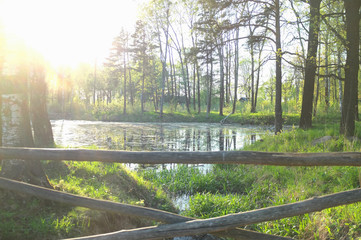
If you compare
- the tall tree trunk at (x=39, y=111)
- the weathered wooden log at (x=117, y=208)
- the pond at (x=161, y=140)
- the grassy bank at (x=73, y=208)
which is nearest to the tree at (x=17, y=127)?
the grassy bank at (x=73, y=208)

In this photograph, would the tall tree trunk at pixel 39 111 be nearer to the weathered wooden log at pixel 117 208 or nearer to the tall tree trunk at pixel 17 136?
the tall tree trunk at pixel 17 136

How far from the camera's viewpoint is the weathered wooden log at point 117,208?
2559 millimetres

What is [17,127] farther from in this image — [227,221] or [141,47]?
[141,47]

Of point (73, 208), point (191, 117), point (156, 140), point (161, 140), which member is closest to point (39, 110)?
point (73, 208)

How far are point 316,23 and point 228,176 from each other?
6322mm

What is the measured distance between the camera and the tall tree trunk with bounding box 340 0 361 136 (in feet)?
27.5

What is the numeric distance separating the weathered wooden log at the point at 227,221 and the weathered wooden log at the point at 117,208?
13 cm

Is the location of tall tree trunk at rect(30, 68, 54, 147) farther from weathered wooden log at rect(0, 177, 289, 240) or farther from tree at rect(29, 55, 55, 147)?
weathered wooden log at rect(0, 177, 289, 240)

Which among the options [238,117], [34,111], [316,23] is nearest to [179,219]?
[34,111]

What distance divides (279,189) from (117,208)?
4.44 meters

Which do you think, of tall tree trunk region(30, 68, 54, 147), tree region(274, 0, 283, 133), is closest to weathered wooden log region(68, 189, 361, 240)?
tall tree trunk region(30, 68, 54, 147)

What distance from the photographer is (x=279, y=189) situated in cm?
592

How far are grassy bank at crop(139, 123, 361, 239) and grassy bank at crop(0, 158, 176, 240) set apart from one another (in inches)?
37.5

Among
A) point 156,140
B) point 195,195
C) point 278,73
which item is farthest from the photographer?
point 156,140
